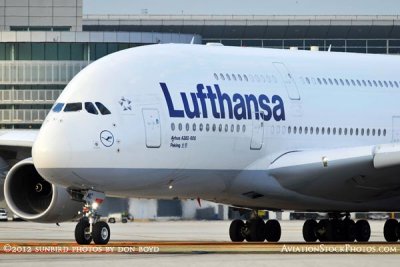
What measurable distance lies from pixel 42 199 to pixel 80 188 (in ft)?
14.1

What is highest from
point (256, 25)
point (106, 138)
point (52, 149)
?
point (256, 25)

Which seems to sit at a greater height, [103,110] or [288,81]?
[288,81]

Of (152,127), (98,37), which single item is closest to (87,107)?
(152,127)

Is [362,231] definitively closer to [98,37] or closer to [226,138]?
[226,138]

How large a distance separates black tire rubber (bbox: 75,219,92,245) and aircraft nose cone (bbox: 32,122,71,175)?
52.5 inches

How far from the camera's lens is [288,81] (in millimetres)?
33125

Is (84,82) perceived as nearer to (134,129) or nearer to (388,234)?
(134,129)

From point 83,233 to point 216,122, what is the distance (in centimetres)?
476

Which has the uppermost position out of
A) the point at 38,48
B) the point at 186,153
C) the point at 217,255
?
the point at 38,48

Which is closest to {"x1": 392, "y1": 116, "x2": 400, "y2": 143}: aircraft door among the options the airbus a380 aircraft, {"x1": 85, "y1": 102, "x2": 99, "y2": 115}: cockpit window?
the airbus a380 aircraft

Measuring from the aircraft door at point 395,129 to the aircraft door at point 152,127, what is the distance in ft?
26.6

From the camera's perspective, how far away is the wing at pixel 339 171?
31062mm

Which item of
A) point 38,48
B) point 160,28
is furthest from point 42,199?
point 160,28

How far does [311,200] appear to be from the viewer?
109ft
